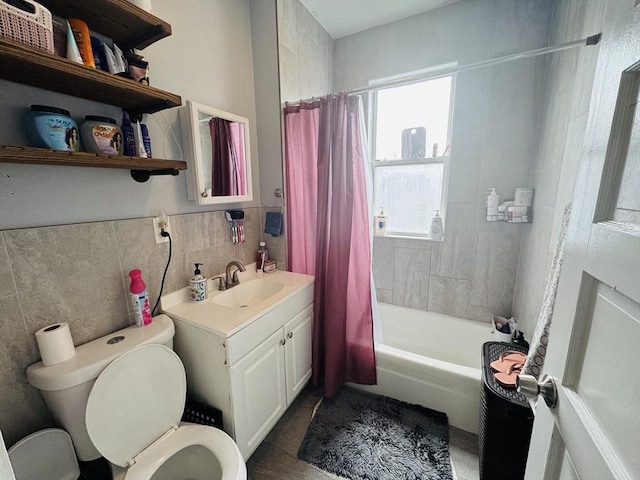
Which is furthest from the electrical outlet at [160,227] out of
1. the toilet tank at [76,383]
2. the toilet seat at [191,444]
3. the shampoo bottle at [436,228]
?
the shampoo bottle at [436,228]

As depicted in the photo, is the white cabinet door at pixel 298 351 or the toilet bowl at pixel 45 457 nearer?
the toilet bowl at pixel 45 457

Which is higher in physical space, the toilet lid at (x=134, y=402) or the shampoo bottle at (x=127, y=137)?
the shampoo bottle at (x=127, y=137)

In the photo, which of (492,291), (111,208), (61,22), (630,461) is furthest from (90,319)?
(492,291)

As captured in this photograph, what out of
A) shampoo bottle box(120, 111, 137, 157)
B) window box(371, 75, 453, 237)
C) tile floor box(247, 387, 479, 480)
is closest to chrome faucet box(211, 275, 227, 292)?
shampoo bottle box(120, 111, 137, 157)

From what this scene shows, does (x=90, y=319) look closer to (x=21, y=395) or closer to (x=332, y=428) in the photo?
(x=21, y=395)

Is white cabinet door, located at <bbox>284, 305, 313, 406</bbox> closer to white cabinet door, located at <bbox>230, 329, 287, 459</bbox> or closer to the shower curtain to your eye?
white cabinet door, located at <bbox>230, 329, 287, 459</bbox>

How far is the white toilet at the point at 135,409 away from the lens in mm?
893

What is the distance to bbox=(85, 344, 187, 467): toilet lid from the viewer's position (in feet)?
3.01

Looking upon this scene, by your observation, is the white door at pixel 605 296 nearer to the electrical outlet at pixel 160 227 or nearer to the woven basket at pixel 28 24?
the woven basket at pixel 28 24

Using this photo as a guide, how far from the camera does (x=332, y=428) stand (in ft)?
5.07

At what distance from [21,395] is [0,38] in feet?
3.64

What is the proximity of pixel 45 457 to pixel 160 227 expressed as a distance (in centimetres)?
91

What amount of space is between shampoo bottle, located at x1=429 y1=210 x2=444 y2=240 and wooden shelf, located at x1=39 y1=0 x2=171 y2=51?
2.02 meters

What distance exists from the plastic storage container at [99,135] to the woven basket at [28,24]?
0.24 meters
